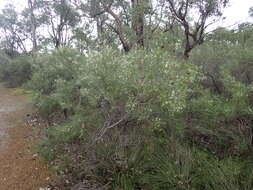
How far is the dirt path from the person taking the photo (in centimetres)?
338

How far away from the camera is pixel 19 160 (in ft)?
13.5

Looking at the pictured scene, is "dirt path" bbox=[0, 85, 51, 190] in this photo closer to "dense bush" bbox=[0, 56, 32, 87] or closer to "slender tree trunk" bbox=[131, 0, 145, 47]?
"slender tree trunk" bbox=[131, 0, 145, 47]

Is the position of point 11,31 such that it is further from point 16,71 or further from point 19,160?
point 19,160

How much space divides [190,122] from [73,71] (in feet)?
10.8

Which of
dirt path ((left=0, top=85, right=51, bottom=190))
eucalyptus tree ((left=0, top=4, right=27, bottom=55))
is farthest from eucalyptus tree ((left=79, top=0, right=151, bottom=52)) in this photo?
eucalyptus tree ((left=0, top=4, right=27, bottom=55))

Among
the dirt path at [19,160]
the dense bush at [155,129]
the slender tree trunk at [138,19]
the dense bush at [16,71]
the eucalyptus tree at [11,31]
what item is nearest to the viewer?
the dense bush at [155,129]

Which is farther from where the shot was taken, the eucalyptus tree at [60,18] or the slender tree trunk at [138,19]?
the eucalyptus tree at [60,18]

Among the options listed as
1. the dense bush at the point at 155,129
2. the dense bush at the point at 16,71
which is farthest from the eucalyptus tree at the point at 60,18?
the dense bush at the point at 155,129

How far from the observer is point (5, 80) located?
51.0ft

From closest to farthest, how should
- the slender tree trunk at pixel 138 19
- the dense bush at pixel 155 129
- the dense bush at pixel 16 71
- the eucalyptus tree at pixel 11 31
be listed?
the dense bush at pixel 155 129, the slender tree trunk at pixel 138 19, the dense bush at pixel 16 71, the eucalyptus tree at pixel 11 31

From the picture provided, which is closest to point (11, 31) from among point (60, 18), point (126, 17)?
point (60, 18)

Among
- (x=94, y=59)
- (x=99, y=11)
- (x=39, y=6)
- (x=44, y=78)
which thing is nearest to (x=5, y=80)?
(x=39, y=6)

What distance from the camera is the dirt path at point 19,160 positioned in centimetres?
338

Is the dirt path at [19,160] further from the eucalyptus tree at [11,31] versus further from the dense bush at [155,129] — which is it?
the eucalyptus tree at [11,31]
